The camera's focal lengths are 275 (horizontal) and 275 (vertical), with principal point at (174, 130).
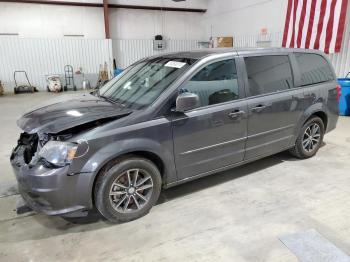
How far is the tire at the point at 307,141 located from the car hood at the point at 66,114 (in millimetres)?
2364

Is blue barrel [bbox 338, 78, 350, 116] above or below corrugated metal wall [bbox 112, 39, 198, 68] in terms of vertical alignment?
below

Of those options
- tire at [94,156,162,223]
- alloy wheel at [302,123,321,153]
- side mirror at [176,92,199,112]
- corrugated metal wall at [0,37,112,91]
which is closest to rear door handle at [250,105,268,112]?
side mirror at [176,92,199,112]

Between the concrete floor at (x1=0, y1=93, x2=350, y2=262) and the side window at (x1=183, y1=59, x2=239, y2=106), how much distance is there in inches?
39.6

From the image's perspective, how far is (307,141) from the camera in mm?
3703

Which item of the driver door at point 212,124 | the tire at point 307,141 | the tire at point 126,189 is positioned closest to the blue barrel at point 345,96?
the tire at point 307,141

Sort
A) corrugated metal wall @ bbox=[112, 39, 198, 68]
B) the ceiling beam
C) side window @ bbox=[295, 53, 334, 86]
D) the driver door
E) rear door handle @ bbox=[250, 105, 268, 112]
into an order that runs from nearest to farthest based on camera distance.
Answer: the driver door
rear door handle @ bbox=[250, 105, 268, 112]
side window @ bbox=[295, 53, 334, 86]
the ceiling beam
corrugated metal wall @ bbox=[112, 39, 198, 68]

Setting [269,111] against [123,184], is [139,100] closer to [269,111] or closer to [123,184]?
[123,184]

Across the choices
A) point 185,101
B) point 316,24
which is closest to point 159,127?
point 185,101

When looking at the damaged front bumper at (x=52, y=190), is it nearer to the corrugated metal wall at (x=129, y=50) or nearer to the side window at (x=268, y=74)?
the side window at (x=268, y=74)

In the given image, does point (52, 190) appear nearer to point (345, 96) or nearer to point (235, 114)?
point (235, 114)

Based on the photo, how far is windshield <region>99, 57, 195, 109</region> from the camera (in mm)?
2588

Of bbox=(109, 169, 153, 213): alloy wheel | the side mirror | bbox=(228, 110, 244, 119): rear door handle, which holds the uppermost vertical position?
the side mirror

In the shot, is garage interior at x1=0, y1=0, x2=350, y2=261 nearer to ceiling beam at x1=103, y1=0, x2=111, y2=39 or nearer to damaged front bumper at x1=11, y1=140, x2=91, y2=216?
damaged front bumper at x1=11, y1=140, x2=91, y2=216

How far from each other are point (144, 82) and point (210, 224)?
1.53 m
